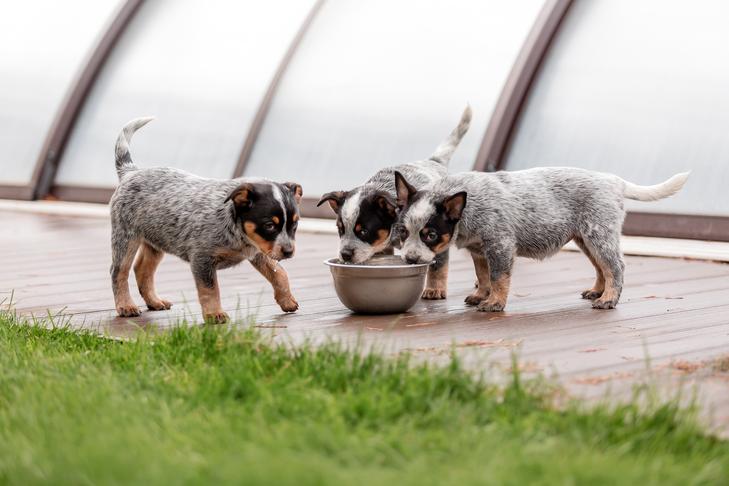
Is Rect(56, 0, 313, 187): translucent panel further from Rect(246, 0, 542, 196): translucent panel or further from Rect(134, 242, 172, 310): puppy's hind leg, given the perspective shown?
Rect(134, 242, 172, 310): puppy's hind leg

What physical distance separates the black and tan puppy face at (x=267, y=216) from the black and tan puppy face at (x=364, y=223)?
0.32 metres

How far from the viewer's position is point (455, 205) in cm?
462

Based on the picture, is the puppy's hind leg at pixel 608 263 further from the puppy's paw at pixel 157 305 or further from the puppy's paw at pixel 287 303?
the puppy's paw at pixel 157 305

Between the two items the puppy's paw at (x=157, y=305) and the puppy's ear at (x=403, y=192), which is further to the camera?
the puppy's paw at (x=157, y=305)

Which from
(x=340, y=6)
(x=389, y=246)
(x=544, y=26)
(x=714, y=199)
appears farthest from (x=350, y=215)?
(x=340, y=6)

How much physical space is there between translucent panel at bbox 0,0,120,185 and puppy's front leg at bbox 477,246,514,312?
620cm

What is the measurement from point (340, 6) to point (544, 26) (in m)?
1.98

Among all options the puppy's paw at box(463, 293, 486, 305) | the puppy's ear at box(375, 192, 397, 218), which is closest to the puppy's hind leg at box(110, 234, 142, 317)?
the puppy's ear at box(375, 192, 397, 218)

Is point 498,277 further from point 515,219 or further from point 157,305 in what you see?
point 157,305

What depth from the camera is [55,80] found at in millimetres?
10070

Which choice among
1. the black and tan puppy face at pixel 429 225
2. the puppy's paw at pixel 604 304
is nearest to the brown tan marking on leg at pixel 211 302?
the black and tan puppy face at pixel 429 225

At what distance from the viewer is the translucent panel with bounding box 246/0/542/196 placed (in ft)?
25.8

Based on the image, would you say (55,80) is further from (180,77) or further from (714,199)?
(714,199)

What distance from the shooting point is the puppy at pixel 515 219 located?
15.2 ft
